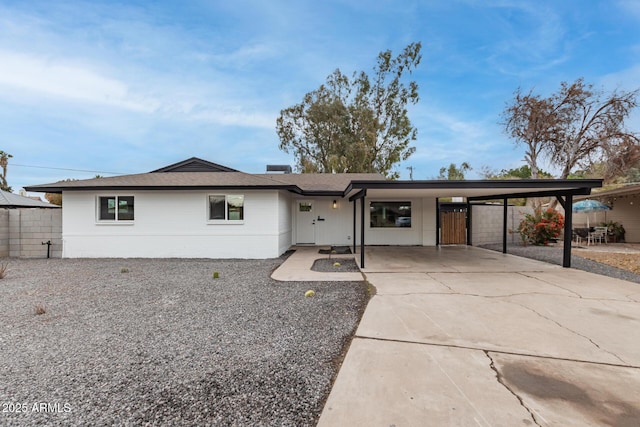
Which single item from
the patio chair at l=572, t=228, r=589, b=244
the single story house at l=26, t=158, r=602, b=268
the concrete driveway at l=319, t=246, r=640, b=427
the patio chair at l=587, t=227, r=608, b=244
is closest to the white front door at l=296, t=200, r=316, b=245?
the single story house at l=26, t=158, r=602, b=268

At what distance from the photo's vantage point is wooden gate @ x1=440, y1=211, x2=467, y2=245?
12883 millimetres

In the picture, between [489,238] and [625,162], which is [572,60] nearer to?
[625,162]

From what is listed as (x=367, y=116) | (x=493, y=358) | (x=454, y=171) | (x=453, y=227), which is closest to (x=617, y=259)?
(x=453, y=227)

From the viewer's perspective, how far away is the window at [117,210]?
9.75 m

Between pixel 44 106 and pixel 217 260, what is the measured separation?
12.9 m

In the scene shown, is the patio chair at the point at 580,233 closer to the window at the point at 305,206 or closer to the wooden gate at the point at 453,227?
the wooden gate at the point at 453,227

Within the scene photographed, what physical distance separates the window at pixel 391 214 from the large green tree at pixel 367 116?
40.3ft

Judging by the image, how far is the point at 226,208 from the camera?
31.6 feet

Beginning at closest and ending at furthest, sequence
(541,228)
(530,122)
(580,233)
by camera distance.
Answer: (541,228) < (580,233) < (530,122)

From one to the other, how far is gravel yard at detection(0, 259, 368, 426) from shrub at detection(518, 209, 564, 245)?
34.9 feet

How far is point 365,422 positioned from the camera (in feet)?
6.67

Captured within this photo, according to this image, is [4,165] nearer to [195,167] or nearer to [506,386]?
[195,167]

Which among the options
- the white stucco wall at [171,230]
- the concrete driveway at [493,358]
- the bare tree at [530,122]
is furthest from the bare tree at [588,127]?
the white stucco wall at [171,230]

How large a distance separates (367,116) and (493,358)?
80.6 ft
